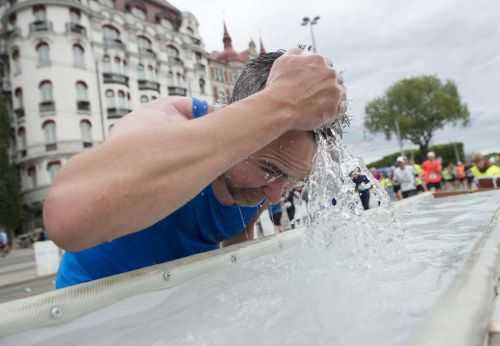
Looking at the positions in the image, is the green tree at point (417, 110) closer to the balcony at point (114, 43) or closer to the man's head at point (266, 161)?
the balcony at point (114, 43)

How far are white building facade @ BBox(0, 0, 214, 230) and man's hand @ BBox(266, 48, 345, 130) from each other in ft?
72.8

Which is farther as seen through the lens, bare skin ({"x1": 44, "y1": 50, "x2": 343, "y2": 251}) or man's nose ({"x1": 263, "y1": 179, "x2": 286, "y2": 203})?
man's nose ({"x1": 263, "y1": 179, "x2": 286, "y2": 203})

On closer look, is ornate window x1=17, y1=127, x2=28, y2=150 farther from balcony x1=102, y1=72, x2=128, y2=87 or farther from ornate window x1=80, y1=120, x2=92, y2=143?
balcony x1=102, y1=72, x2=128, y2=87

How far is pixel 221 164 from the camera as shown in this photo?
0.84 metres

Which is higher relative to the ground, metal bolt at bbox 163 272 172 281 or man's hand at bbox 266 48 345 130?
man's hand at bbox 266 48 345 130

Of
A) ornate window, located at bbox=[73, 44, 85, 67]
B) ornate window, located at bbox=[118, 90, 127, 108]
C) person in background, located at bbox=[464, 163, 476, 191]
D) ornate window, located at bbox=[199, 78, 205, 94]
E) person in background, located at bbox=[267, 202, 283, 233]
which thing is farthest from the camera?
ornate window, located at bbox=[199, 78, 205, 94]

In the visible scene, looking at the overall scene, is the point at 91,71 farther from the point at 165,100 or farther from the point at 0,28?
the point at 165,100

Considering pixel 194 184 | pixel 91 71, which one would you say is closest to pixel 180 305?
pixel 194 184

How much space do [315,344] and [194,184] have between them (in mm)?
384

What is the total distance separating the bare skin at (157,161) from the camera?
75 centimetres

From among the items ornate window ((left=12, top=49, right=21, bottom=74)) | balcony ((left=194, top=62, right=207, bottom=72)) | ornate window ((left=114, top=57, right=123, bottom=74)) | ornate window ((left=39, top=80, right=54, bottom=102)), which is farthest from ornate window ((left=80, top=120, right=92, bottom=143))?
balcony ((left=194, top=62, right=207, bottom=72))

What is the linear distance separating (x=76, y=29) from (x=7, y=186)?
994 centimetres

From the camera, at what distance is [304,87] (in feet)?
3.12

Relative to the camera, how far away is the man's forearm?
29.4 inches
